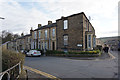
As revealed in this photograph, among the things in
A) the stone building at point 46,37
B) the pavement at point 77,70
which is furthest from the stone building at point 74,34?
the pavement at point 77,70

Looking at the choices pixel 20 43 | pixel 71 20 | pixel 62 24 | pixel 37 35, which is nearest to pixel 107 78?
pixel 71 20

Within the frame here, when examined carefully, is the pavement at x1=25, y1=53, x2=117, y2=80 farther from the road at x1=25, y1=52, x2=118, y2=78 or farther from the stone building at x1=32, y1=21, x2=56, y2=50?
the stone building at x1=32, y1=21, x2=56, y2=50

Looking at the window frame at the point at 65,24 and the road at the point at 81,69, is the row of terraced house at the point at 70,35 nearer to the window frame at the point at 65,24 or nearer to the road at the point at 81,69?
the window frame at the point at 65,24

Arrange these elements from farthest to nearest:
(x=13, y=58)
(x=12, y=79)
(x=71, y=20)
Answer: (x=71, y=20) → (x=13, y=58) → (x=12, y=79)

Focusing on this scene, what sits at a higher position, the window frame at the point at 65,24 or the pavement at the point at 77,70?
the window frame at the point at 65,24

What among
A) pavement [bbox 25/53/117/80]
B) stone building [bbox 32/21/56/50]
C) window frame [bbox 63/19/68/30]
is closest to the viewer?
pavement [bbox 25/53/117/80]

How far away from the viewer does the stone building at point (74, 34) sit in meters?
17.8

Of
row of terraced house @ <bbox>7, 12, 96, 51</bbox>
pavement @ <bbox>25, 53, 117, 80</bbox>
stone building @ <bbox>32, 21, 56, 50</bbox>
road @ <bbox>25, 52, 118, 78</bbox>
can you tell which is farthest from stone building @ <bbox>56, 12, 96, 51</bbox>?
road @ <bbox>25, 52, 118, 78</bbox>

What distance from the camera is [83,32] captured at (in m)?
17.7

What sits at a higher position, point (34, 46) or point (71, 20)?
point (71, 20)

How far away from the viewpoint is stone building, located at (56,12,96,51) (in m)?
17.8

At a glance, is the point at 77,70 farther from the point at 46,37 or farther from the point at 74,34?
the point at 46,37

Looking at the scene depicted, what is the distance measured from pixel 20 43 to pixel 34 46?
14367 millimetres

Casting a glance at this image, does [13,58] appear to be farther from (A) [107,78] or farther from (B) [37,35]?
(B) [37,35]
